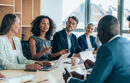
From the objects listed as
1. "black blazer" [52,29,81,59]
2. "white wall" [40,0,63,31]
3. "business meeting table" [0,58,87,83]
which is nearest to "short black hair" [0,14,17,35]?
"business meeting table" [0,58,87,83]

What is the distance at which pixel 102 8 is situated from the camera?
6.49 metres

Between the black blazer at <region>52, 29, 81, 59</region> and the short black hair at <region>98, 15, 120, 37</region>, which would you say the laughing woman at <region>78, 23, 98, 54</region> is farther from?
the short black hair at <region>98, 15, 120, 37</region>

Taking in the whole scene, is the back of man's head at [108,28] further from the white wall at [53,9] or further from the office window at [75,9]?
the office window at [75,9]

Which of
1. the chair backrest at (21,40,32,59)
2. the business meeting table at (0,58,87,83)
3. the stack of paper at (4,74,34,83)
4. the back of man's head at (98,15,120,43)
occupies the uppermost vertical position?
the back of man's head at (98,15,120,43)

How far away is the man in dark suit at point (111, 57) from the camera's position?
63.6 inches

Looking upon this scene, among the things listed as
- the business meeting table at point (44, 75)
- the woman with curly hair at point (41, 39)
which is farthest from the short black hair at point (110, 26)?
the woman with curly hair at point (41, 39)

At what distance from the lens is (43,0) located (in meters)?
5.73

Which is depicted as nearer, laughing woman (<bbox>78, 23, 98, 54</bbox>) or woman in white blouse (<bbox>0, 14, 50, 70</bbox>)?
woman in white blouse (<bbox>0, 14, 50, 70</bbox>)

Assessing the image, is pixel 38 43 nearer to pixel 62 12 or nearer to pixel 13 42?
pixel 13 42

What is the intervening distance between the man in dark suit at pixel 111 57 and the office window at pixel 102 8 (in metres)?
4.51

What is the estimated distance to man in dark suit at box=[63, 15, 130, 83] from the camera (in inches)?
63.6

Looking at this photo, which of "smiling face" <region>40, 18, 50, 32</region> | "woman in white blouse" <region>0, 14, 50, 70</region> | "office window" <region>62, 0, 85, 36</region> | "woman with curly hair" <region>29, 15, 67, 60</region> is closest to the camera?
"woman in white blouse" <region>0, 14, 50, 70</region>

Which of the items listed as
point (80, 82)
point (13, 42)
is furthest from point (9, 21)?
point (80, 82)

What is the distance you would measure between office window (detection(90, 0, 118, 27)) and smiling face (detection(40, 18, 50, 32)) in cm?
294
